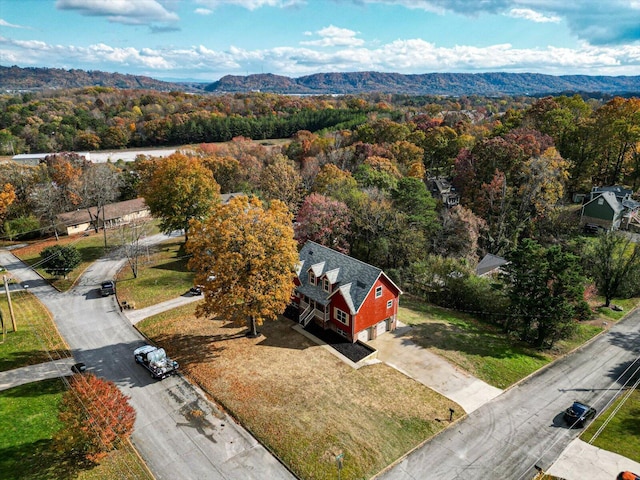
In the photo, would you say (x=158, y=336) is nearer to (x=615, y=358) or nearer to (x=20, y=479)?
(x=20, y=479)

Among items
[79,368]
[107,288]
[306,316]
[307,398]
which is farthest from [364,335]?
[107,288]

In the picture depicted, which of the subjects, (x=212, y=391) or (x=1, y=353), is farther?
(x=1, y=353)

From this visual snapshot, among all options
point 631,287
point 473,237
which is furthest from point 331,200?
point 631,287

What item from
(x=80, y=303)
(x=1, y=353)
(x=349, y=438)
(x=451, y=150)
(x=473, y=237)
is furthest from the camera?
(x=451, y=150)

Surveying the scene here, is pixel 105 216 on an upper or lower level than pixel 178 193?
lower

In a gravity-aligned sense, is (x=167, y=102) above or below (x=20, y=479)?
above

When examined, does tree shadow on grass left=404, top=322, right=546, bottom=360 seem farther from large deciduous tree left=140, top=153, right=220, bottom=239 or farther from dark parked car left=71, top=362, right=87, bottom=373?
large deciduous tree left=140, top=153, right=220, bottom=239

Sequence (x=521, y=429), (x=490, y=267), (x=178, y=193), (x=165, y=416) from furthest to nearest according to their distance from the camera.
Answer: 1. (x=178, y=193)
2. (x=490, y=267)
3. (x=165, y=416)
4. (x=521, y=429)

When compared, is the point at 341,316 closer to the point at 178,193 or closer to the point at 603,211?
the point at 178,193
